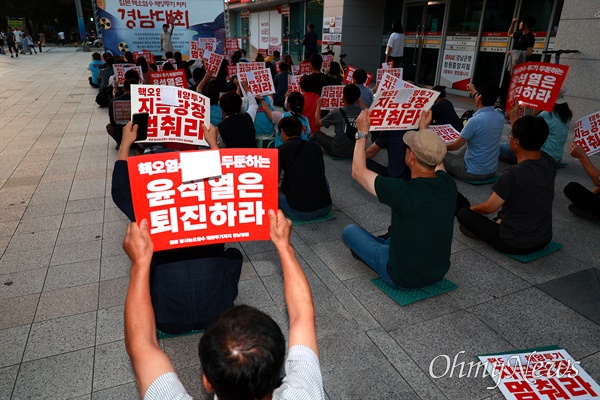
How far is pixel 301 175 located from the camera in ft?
15.2

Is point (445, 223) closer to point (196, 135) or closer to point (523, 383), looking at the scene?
point (523, 383)

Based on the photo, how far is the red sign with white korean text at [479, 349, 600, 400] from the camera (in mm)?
2418

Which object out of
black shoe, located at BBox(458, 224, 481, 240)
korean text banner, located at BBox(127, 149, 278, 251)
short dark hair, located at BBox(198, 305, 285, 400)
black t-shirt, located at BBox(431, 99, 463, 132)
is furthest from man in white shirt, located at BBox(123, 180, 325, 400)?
black t-shirt, located at BBox(431, 99, 463, 132)

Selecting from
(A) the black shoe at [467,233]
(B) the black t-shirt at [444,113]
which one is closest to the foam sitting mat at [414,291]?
(A) the black shoe at [467,233]

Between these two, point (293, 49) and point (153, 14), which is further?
point (293, 49)

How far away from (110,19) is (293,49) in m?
10.3

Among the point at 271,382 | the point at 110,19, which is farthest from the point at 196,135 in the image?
the point at 110,19

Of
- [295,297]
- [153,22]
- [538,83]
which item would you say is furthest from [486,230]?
[153,22]

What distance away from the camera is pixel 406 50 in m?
14.9

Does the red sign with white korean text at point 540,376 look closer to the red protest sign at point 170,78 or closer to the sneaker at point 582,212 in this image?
the sneaker at point 582,212

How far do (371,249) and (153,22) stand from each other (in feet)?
51.4

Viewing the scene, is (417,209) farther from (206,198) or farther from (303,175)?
(303,175)

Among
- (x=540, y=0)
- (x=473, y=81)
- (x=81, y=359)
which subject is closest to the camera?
(x=81, y=359)

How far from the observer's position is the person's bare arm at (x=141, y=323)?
1.39 metres
